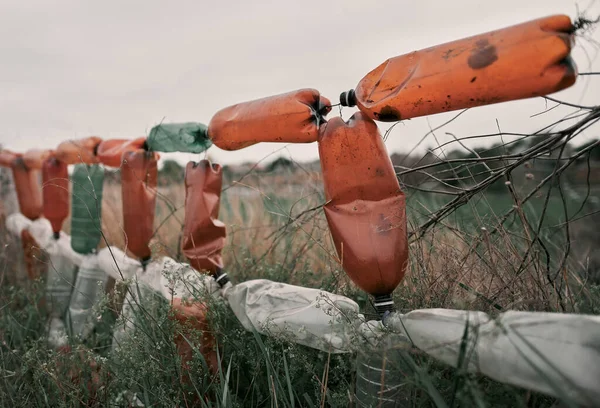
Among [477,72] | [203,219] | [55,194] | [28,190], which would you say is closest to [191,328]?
[203,219]

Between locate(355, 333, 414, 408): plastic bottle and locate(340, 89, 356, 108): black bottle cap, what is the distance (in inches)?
24.3

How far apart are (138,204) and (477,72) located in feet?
4.97

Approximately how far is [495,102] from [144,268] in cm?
157

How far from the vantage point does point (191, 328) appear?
1476 mm

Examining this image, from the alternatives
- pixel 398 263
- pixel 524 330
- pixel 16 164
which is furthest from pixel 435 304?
pixel 16 164

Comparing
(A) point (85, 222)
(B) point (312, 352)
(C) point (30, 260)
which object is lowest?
(B) point (312, 352)

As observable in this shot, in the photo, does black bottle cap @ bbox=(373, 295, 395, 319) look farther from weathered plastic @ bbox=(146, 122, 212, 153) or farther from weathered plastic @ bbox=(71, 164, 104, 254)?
weathered plastic @ bbox=(71, 164, 104, 254)

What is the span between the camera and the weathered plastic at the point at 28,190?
3330 millimetres

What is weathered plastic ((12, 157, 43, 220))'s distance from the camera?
3.33 m

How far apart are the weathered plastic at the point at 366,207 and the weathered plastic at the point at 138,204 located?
3.53 ft

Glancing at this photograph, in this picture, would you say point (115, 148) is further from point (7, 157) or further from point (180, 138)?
point (7, 157)

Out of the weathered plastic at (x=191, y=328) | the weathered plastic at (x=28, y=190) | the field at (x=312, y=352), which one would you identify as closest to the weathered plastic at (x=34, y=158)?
the weathered plastic at (x=28, y=190)

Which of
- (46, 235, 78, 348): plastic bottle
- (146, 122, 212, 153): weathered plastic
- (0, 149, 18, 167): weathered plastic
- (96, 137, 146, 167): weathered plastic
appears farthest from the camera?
(0, 149, 18, 167): weathered plastic

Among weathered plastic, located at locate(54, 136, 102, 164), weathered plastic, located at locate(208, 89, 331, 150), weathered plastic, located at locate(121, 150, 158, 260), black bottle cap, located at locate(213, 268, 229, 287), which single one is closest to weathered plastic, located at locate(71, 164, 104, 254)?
weathered plastic, located at locate(54, 136, 102, 164)
